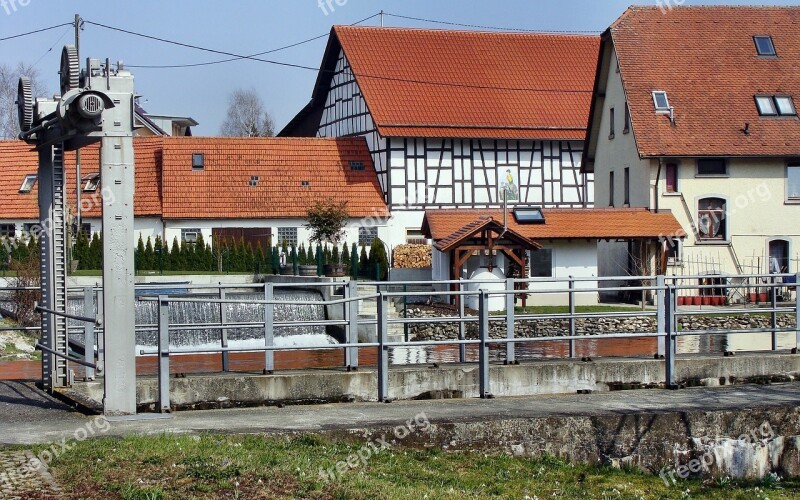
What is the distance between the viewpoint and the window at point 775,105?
1698 inches

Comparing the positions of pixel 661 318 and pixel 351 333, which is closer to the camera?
pixel 351 333

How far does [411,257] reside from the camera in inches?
1893

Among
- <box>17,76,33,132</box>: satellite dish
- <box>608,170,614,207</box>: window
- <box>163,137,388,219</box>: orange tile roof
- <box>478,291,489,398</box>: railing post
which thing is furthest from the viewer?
<box>163,137,388,219</box>: orange tile roof

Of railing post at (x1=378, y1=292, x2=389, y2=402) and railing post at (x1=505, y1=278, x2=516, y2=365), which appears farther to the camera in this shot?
railing post at (x1=505, y1=278, x2=516, y2=365)

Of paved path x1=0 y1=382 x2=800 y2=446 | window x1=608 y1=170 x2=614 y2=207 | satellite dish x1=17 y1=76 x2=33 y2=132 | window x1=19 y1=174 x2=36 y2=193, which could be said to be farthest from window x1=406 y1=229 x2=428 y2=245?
satellite dish x1=17 y1=76 x2=33 y2=132

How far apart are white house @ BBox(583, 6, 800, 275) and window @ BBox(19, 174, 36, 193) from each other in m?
25.5

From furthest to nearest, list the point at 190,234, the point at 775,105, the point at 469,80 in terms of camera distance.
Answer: the point at 469,80
the point at 190,234
the point at 775,105

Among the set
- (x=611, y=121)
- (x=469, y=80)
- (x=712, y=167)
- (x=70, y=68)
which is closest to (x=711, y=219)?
(x=712, y=167)

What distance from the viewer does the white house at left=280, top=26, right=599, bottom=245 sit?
52188mm

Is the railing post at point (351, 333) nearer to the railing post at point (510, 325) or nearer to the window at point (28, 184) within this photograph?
the railing post at point (510, 325)

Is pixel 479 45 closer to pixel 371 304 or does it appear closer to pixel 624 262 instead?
pixel 624 262

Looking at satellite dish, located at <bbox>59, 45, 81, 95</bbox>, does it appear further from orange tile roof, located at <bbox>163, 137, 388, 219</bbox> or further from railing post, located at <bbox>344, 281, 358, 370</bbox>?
orange tile roof, located at <bbox>163, 137, 388, 219</bbox>

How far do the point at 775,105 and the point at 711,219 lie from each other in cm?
520

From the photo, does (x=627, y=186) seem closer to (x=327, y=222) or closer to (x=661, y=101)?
(x=661, y=101)
